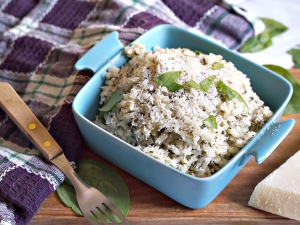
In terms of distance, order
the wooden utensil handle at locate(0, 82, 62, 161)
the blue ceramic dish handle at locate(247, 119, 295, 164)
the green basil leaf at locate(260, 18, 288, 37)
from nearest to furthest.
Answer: the blue ceramic dish handle at locate(247, 119, 295, 164) < the wooden utensil handle at locate(0, 82, 62, 161) < the green basil leaf at locate(260, 18, 288, 37)

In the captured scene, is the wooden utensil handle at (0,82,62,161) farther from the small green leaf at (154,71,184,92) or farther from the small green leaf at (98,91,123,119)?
the small green leaf at (154,71,184,92)

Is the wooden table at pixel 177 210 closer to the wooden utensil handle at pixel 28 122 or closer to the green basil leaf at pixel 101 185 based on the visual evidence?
Result: the green basil leaf at pixel 101 185

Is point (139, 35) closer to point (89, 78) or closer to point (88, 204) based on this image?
point (89, 78)

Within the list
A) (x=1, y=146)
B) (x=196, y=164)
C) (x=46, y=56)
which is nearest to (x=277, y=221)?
A: (x=196, y=164)

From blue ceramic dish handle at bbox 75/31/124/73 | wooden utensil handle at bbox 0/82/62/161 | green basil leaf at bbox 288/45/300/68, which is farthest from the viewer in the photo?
green basil leaf at bbox 288/45/300/68

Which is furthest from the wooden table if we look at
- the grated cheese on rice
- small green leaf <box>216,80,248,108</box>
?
small green leaf <box>216,80,248,108</box>

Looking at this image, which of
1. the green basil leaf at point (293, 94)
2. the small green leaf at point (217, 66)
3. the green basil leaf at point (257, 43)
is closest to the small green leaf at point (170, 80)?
the small green leaf at point (217, 66)
